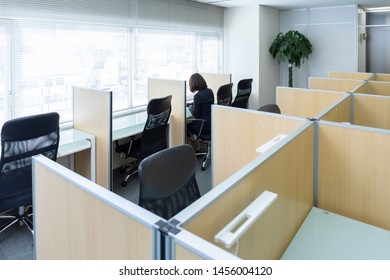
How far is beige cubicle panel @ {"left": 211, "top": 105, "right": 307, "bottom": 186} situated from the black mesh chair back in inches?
50.0

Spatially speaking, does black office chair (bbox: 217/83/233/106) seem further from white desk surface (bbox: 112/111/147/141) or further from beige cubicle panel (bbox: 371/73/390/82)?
beige cubicle panel (bbox: 371/73/390/82)

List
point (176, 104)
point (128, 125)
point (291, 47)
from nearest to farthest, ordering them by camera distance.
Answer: point (128, 125) < point (176, 104) < point (291, 47)

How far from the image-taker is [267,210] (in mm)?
1166

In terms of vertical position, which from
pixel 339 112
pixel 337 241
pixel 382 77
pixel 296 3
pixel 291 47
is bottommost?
pixel 337 241

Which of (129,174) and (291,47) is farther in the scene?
(291,47)

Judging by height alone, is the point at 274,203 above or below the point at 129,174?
above

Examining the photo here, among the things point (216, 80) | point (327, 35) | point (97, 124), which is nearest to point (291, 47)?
point (327, 35)

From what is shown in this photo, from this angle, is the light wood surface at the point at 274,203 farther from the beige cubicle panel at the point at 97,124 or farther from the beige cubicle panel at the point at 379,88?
the beige cubicle panel at the point at 379,88

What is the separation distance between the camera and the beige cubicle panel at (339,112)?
6.13 ft

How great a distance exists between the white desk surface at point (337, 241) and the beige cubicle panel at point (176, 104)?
257cm

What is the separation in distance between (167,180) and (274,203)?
648 millimetres

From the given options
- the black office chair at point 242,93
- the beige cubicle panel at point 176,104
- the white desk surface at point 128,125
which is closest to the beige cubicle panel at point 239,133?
the white desk surface at point 128,125

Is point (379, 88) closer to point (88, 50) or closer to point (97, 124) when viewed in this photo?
point (97, 124)

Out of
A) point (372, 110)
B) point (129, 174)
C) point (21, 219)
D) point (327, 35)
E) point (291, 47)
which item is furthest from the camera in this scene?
point (327, 35)
